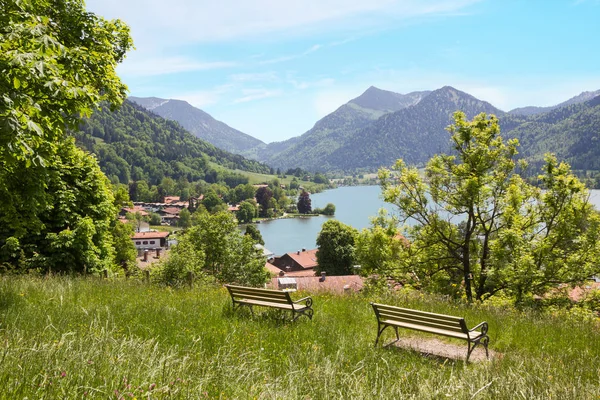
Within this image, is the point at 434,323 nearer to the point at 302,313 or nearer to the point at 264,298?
the point at 302,313

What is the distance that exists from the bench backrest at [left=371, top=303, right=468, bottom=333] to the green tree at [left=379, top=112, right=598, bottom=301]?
1103 centimetres

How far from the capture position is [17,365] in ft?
9.64

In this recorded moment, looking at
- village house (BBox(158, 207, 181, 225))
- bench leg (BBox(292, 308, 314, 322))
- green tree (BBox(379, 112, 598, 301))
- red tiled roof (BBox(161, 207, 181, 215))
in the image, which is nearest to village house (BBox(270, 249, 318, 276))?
green tree (BBox(379, 112, 598, 301))

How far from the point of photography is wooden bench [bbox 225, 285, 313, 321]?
306 inches

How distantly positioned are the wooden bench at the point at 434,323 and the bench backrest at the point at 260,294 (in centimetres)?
175

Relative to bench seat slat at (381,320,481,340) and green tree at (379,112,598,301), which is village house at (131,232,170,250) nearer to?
green tree at (379,112,598,301)

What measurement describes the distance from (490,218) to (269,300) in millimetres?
13845

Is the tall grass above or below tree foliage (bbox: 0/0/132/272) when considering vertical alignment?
below

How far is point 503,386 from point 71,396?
3298 millimetres

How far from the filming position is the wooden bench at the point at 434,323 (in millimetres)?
6234

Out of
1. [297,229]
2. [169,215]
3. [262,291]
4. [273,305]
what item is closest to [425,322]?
[273,305]

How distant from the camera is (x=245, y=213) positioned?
517 ft

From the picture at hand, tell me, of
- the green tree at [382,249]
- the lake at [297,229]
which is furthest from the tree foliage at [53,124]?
the lake at [297,229]

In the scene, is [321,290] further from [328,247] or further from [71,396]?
[328,247]
